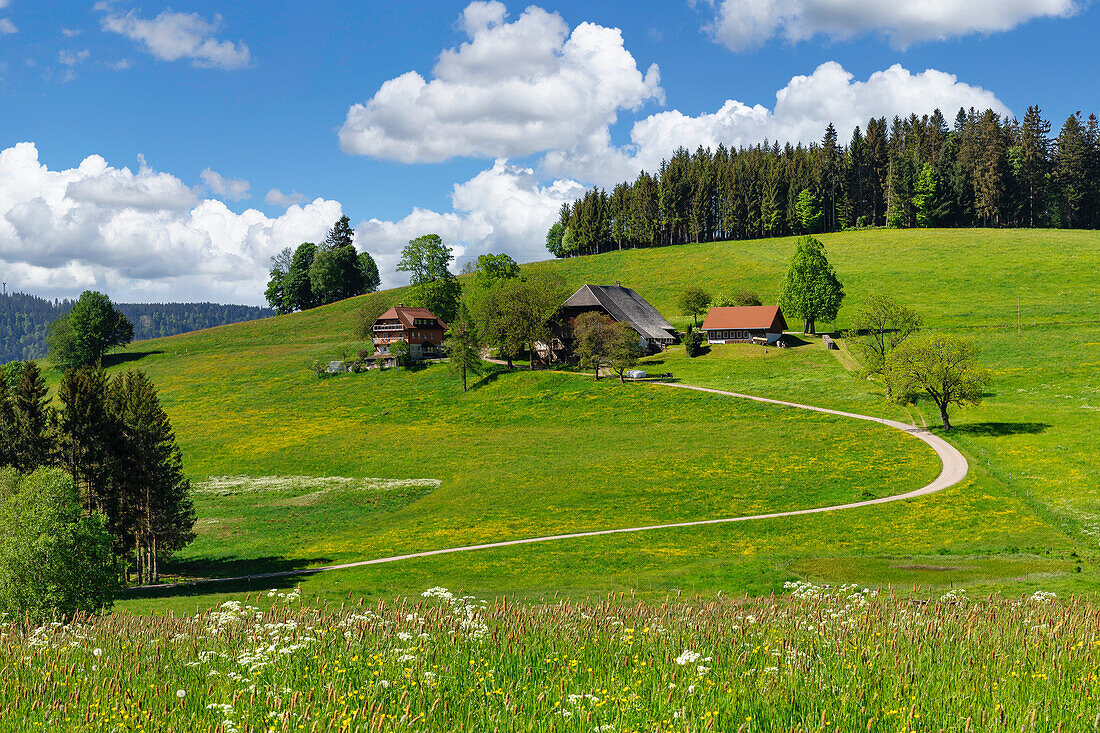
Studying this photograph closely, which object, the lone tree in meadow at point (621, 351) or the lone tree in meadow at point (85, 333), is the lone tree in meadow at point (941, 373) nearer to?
the lone tree in meadow at point (621, 351)

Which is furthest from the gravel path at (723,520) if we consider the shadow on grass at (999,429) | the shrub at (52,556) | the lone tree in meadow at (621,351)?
the lone tree in meadow at (621,351)

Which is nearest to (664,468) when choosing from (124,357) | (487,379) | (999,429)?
(999,429)

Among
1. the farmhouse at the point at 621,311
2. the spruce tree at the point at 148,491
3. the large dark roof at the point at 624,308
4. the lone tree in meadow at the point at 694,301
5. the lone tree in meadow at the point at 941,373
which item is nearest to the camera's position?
the spruce tree at the point at 148,491

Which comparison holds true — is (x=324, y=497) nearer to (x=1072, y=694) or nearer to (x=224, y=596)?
(x=224, y=596)

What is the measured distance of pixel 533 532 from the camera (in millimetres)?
44375

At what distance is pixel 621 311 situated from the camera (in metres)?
115

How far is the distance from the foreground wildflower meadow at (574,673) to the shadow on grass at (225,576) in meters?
28.3

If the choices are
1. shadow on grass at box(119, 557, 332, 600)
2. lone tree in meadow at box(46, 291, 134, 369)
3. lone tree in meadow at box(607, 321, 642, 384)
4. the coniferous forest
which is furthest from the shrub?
the coniferous forest

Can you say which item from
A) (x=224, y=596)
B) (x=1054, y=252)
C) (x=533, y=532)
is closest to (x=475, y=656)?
(x=224, y=596)

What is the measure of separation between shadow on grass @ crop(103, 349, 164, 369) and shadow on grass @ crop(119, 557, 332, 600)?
112768mm

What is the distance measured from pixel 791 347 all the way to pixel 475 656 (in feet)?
332

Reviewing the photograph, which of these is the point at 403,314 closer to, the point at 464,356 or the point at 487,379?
the point at 487,379

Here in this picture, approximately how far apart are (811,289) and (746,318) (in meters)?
11.4

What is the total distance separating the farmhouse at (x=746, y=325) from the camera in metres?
105
